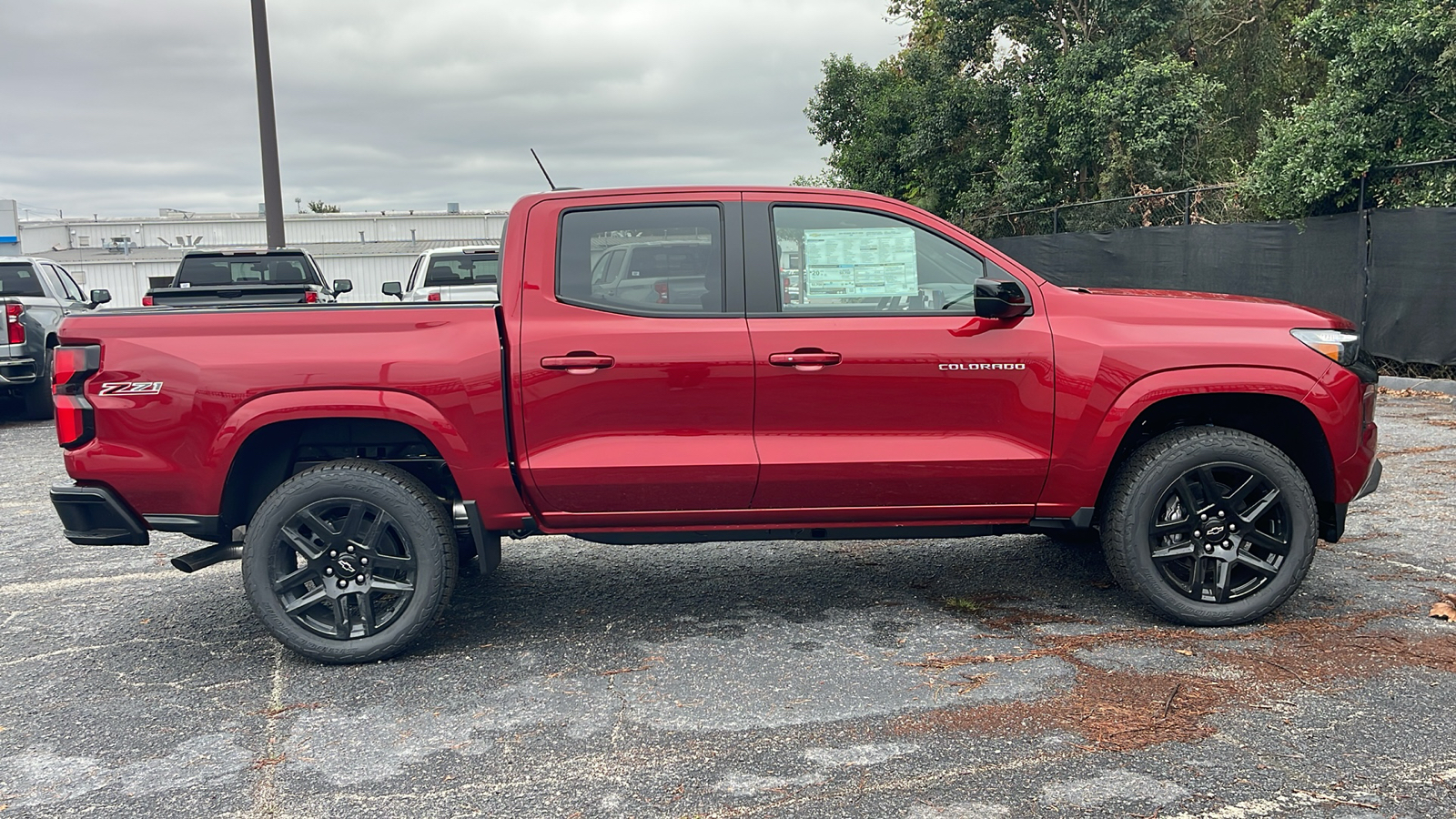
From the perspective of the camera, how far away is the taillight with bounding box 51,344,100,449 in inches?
164

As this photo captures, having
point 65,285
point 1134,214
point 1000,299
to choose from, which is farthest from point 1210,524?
point 65,285

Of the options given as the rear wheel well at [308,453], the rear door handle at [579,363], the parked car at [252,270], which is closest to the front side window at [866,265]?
the rear door handle at [579,363]

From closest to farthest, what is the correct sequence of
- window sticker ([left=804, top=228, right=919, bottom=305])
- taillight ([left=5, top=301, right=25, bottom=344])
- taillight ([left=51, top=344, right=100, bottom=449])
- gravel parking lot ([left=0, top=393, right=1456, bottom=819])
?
gravel parking lot ([left=0, top=393, right=1456, bottom=819]) < taillight ([left=51, top=344, right=100, bottom=449]) < window sticker ([left=804, top=228, right=919, bottom=305]) < taillight ([left=5, top=301, right=25, bottom=344])

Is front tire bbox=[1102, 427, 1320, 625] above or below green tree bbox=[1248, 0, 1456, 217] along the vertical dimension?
below

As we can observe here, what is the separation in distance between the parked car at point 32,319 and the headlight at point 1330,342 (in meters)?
10.9

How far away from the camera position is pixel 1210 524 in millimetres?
4473

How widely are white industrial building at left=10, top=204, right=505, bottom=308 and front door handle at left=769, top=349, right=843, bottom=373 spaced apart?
42.9 m

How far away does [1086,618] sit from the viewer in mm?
4738

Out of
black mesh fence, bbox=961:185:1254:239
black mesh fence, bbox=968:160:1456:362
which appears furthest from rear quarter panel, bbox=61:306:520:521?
black mesh fence, bbox=961:185:1254:239

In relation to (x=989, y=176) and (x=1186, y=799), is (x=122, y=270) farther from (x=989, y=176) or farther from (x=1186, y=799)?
(x=1186, y=799)

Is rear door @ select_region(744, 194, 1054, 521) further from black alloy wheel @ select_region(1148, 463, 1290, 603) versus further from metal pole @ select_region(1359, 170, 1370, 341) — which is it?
metal pole @ select_region(1359, 170, 1370, 341)

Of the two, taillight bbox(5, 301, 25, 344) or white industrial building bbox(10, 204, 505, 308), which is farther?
white industrial building bbox(10, 204, 505, 308)

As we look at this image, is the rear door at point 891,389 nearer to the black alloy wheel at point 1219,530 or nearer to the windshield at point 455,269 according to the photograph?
the black alloy wheel at point 1219,530

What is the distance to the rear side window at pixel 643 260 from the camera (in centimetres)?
445
